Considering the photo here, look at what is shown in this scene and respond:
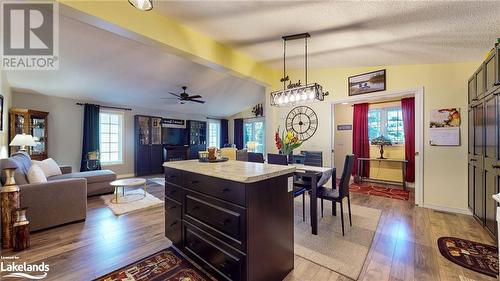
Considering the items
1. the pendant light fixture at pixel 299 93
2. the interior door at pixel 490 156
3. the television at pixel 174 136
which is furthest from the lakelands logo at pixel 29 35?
the interior door at pixel 490 156

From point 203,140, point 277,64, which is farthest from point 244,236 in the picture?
point 203,140

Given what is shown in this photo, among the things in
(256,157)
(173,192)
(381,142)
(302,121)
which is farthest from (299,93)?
(381,142)

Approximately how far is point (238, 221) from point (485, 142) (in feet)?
10.3

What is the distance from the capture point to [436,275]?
1.77m

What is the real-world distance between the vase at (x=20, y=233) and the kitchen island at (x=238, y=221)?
1.68 metres

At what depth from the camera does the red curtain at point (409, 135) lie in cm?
501

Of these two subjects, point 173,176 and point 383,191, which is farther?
point 383,191

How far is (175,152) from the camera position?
7.24 meters

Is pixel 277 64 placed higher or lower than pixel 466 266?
higher

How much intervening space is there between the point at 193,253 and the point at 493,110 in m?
3.52

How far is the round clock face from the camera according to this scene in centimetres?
454

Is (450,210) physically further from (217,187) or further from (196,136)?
(196,136)

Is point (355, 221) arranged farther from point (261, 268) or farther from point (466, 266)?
point (261, 268)

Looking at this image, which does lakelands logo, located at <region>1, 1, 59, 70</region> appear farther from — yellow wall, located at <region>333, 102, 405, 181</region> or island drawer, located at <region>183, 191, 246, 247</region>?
yellow wall, located at <region>333, 102, 405, 181</region>
